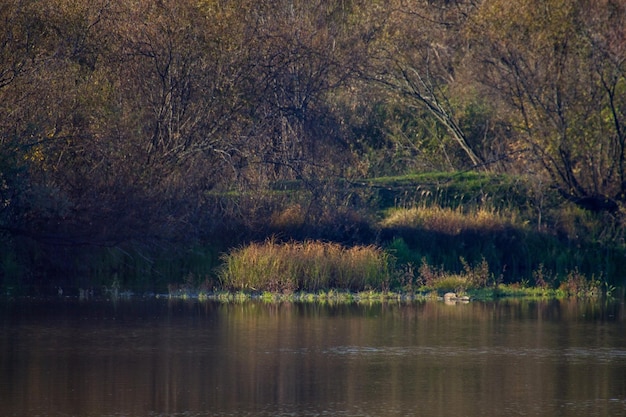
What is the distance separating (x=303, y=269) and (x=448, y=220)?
5872mm

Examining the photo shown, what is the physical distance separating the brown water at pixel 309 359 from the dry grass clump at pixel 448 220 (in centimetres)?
620

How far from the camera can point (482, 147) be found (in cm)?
3806

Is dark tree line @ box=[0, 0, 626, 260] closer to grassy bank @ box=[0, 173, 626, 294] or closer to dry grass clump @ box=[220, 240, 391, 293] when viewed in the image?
grassy bank @ box=[0, 173, 626, 294]

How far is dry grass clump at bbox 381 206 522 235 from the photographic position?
30.8 m

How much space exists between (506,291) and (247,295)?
5457mm

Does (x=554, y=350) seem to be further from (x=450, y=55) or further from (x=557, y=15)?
(x=450, y=55)

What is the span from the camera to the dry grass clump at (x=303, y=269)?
26219 mm

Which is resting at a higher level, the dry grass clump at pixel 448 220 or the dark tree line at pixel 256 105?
the dark tree line at pixel 256 105

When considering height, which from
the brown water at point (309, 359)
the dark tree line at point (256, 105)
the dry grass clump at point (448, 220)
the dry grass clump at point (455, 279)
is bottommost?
the brown water at point (309, 359)

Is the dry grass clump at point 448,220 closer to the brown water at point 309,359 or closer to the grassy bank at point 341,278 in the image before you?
the grassy bank at point 341,278

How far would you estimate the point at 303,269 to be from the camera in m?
26.4

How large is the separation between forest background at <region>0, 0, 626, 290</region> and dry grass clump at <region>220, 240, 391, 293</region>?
1.31 meters

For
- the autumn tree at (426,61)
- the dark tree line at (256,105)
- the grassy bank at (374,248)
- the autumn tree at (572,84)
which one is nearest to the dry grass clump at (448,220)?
the grassy bank at (374,248)

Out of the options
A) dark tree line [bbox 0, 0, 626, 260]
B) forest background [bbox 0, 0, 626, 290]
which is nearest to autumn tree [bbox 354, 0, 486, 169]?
dark tree line [bbox 0, 0, 626, 260]
